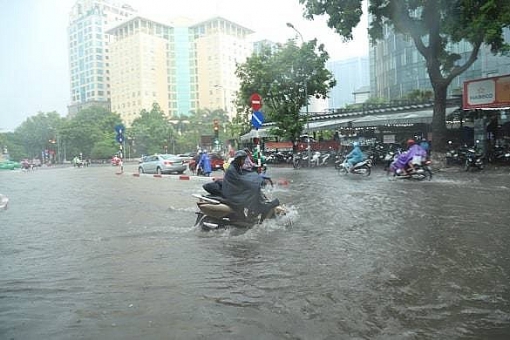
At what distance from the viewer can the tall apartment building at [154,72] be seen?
7131 centimetres

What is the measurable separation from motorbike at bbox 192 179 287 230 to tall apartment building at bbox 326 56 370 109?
7114 centimetres

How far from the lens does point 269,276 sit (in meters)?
5.17

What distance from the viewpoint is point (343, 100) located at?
80.9 meters

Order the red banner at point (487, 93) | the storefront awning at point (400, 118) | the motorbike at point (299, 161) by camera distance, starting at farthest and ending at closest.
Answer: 1. the motorbike at point (299, 161)
2. the storefront awning at point (400, 118)
3. the red banner at point (487, 93)

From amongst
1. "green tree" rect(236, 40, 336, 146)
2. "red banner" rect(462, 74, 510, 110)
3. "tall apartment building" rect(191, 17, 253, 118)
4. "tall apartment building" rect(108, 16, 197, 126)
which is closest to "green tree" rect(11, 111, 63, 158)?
"tall apartment building" rect(108, 16, 197, 126)

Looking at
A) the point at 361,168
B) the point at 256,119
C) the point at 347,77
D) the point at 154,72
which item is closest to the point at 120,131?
the point at 361,168

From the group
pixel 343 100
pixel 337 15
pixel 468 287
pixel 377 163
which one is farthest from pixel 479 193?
pixel 343 100

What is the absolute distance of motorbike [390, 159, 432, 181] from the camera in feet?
50.9

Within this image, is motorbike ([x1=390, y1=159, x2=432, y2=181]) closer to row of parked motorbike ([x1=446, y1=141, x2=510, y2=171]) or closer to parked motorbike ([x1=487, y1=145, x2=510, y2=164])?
row of parked motorbike ([x1=446, y1=141, x2=510, y2=171])

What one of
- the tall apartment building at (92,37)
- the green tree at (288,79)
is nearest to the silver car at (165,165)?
the tall apartment building at (92,37)

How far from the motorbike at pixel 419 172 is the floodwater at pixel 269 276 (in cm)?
555

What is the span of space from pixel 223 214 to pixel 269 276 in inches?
95.3

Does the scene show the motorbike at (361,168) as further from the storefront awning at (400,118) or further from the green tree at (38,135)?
the green tree at (38,135)

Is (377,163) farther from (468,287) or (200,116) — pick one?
(200,116)
